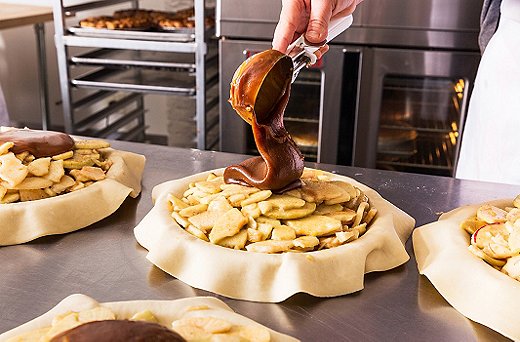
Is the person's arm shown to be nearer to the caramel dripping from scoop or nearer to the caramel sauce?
the caramel dripping from scoop

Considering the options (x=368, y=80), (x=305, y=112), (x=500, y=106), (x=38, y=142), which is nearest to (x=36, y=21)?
(x=305, y=112)

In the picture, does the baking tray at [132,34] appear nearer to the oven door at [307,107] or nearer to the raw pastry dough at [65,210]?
the oven door at [307,107]

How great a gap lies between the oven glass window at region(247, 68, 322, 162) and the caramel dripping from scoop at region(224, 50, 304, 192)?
154 cm

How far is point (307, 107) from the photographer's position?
289cm

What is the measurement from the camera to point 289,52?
1.43 metres

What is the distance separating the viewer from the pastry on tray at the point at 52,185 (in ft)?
4.27

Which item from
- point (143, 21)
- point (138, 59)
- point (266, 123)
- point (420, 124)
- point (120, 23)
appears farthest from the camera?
point (138, 59)

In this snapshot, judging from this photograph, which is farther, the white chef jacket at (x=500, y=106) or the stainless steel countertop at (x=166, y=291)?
the white chef jacket at (x=500, y=106)

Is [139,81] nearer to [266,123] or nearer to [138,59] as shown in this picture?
[138,59]

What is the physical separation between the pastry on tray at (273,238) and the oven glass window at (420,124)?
151 centimetres

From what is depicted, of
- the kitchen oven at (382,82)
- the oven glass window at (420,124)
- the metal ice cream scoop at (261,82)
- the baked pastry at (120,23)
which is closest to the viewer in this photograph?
the metal ice cream scoop at (261,82)

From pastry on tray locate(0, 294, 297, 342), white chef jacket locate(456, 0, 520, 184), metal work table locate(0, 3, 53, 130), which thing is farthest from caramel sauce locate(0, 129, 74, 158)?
metal work table locate(0, 3, 53, 130)

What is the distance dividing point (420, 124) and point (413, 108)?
0.30 feet

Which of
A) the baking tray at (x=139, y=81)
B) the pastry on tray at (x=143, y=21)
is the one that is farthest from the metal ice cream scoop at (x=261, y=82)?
the pastry on tray at (x=143, y=21)
